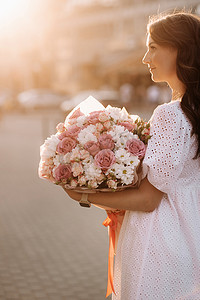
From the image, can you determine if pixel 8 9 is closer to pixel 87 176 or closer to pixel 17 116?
pixel 17 116

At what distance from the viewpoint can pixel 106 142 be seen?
1.97 metres

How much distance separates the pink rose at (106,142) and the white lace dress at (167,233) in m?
0.18

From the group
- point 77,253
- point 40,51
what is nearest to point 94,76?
point 40,51

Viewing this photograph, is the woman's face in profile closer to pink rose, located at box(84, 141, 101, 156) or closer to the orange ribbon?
pink rose, located at box(84, 141, 101, 156)

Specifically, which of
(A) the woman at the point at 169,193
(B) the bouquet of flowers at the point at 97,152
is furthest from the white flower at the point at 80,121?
(A) the woman at the point at 169,193

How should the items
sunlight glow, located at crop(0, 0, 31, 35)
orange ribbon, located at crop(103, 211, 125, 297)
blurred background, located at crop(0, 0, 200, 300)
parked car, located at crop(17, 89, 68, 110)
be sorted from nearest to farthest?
orange ribbon, located at crop(103, 211, 125, 297) < blurred background, located at crop(0, 0, 200, 300) < parked car, located at crop(17, 89, 68, 110) < sunlight glow, located at crop(0, 0, 31, 35)

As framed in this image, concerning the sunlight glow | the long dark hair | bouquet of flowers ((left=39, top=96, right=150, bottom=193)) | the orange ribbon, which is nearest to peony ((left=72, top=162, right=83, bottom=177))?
bouquet of flowers ((left=39, top=96, right=150, bottom=193))

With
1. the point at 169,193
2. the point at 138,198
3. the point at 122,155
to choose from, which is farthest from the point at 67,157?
the point at 169,193

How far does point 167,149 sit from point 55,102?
29724mm

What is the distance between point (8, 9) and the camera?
43.4 metres

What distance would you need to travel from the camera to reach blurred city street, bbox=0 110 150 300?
402 cm

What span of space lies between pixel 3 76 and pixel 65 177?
1953 inches

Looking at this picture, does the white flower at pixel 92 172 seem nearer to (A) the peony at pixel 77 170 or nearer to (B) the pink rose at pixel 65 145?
(A) the peony at pixel 77 170

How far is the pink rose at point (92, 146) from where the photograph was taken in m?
1.97
